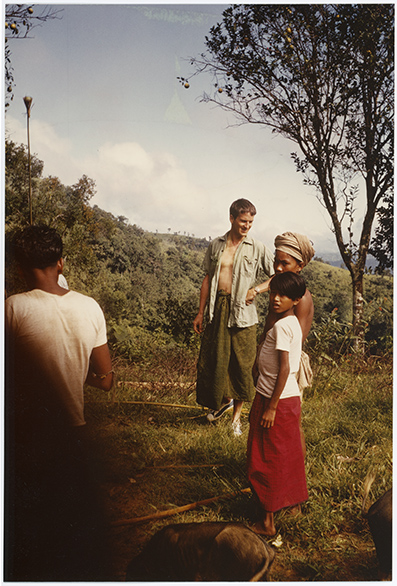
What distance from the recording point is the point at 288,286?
8.64 ft

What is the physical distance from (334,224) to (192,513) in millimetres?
2182

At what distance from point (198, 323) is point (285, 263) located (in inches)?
28.1

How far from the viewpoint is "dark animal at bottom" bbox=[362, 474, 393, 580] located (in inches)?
104

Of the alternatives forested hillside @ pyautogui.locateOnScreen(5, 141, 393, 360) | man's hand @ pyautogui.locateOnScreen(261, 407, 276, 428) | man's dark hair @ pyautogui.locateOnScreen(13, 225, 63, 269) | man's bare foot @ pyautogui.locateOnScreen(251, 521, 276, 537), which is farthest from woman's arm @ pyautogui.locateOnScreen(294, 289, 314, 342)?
man's dark hair @ pyautogui.locateOnScreen(13, 225, 63, 269)

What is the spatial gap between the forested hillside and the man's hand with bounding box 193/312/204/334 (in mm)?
43

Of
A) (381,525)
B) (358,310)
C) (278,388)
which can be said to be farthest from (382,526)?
(358,310)

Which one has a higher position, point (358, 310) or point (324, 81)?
point (324, 81)

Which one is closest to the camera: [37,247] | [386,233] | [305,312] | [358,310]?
[37,247]

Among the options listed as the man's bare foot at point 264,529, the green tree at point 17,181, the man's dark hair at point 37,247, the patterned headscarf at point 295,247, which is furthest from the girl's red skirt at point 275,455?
the green tree at point 17,181

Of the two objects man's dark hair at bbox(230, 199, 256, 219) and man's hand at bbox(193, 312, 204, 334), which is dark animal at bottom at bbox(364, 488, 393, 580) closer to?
man's hand at bbox(193, 312, 204, 334)

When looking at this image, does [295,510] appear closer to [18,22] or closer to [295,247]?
[295,247]

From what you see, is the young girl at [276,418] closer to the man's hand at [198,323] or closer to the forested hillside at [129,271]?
the forested hillside at [129,271]

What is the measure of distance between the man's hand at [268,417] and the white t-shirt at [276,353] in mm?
91

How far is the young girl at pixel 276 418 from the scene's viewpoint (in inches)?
102
